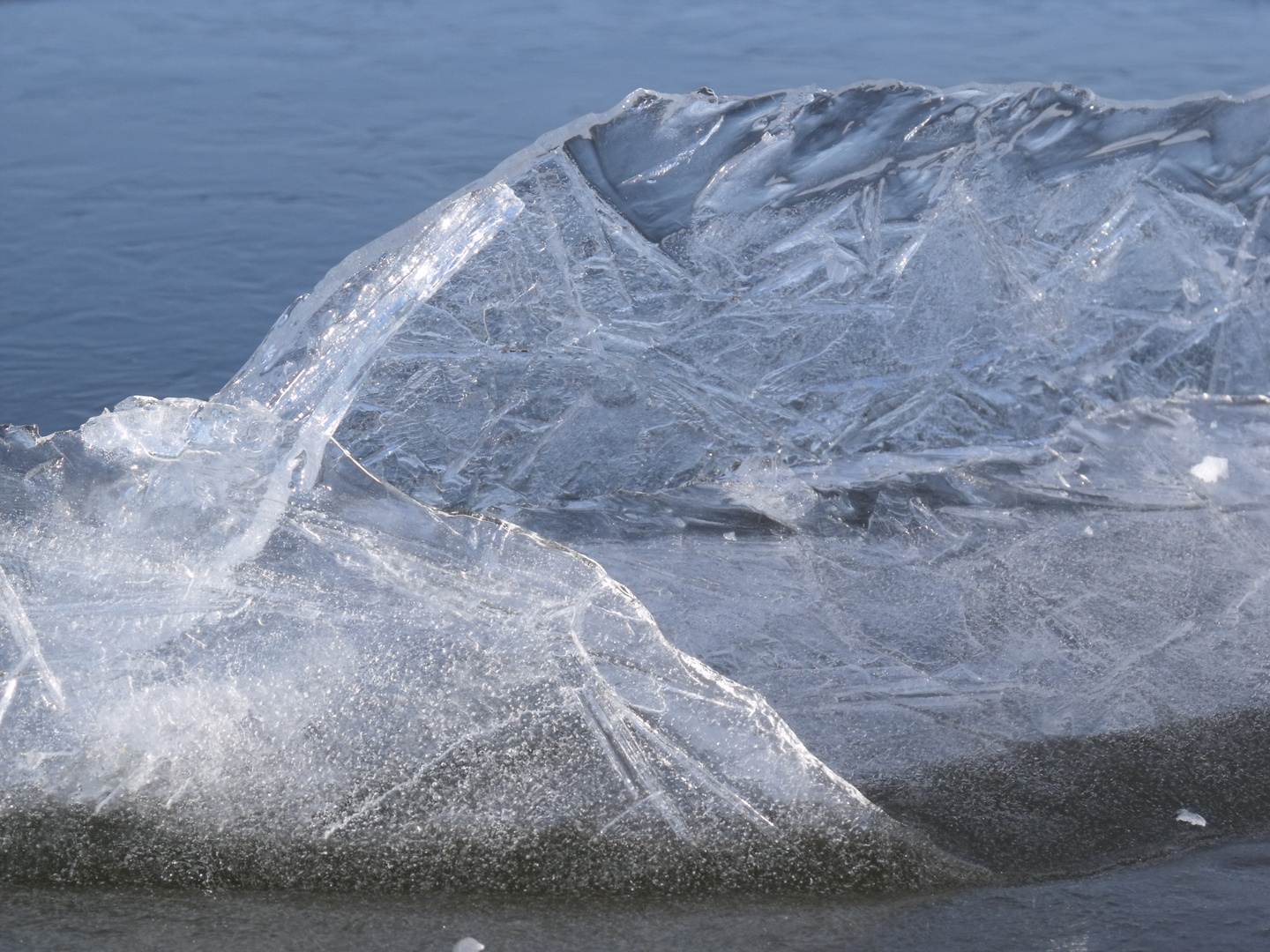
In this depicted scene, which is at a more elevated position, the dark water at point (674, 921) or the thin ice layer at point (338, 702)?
the thin ice layer at point (338, 702)

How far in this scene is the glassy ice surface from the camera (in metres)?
1.53

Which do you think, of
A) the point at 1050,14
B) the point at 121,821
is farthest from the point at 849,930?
the point at 1050,14

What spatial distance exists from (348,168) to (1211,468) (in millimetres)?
3050

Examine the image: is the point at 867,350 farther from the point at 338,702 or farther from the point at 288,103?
the point at 288,103

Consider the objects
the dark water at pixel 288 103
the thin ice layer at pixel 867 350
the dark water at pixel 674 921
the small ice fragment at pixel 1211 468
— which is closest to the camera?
the dark water at pixel 674 921

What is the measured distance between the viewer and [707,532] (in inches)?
93.3

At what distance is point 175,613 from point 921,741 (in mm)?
969

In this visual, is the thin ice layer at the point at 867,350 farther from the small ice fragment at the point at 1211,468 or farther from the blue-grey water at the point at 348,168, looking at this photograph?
the blue-grey water at the point at 348,168

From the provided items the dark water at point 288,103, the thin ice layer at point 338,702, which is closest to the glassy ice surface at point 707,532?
Answer: the thin ice layer at point 338,702

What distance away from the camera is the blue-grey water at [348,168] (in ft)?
4.49

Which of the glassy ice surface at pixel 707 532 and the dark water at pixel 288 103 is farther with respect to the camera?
the dark water at pixel 288 103

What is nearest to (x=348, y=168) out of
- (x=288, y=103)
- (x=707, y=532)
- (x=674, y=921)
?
(x=288, y=103)

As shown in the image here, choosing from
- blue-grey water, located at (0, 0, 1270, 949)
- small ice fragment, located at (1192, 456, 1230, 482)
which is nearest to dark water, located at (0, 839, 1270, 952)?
blue-grey water, located at (0, 0, 1270, 949)

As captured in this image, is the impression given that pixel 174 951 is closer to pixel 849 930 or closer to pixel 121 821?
pixel 121 821
